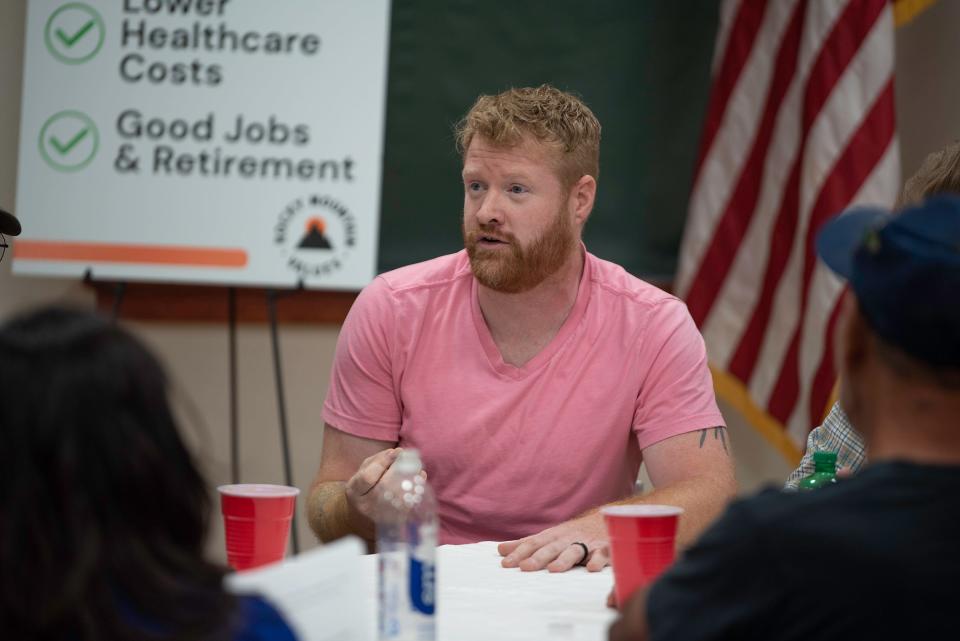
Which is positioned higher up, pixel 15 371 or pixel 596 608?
pixel 15 371

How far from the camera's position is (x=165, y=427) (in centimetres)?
94

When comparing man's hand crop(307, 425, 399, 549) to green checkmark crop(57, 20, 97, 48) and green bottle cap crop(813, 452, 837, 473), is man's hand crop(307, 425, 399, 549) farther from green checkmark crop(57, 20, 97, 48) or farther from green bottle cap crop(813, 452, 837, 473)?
green checkmark crop(57, 20, 97, 48)

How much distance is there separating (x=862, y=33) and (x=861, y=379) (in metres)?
2.83

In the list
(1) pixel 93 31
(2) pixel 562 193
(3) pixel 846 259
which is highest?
(1) pixel 93 31

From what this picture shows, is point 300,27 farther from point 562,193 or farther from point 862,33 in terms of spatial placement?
point 862,33

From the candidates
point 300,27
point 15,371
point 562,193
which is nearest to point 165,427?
point 15,371

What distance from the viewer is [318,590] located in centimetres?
110

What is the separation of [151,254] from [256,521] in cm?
220

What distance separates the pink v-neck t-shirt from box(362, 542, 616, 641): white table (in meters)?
0.47

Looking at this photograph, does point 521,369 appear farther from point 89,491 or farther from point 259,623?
point 89,491

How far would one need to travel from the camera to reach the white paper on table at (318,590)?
105 centimetres

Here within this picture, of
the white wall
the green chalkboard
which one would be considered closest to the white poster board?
the white wall

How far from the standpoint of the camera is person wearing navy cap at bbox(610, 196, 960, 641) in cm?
106

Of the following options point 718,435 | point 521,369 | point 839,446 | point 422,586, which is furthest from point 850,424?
point 422,586
